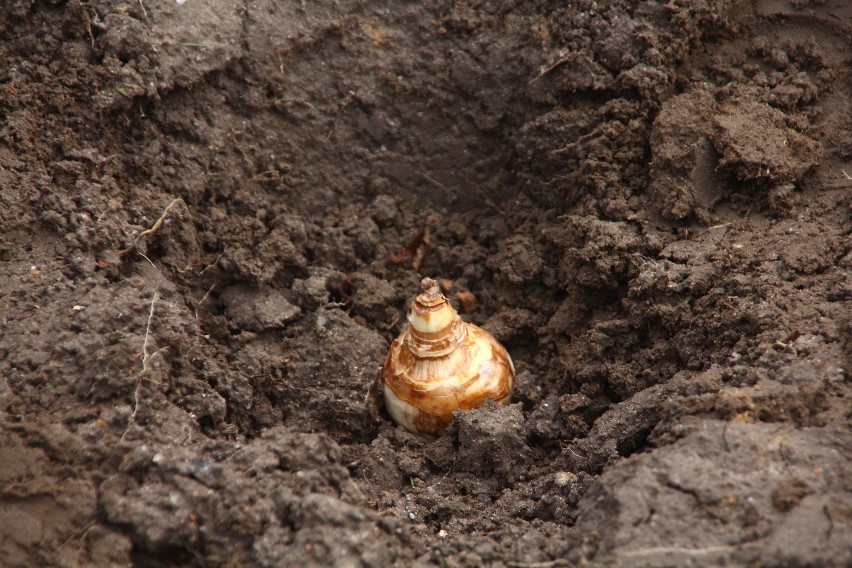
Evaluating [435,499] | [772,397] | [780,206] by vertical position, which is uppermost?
[780,206]

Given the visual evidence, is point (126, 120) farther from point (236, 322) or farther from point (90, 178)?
point (236, 322)

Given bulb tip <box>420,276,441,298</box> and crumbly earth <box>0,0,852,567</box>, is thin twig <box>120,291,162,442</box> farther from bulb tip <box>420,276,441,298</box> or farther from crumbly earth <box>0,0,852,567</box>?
bulb tip <box>420,276,441,298</box>

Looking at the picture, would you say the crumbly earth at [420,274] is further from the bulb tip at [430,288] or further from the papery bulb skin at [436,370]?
the bulb tip at [430,288]

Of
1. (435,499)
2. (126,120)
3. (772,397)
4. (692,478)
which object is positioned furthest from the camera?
(126,120)

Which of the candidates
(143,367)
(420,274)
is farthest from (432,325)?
(143,367)

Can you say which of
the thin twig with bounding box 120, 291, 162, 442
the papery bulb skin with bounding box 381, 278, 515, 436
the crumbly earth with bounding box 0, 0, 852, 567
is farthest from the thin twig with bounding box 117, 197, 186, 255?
the papery bulb skin with bounding box 381, 278, 515, 436

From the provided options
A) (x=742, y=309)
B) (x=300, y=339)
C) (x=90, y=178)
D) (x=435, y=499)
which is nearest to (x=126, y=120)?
(x=90, y=178)

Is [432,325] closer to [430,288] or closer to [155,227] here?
[430,288]
